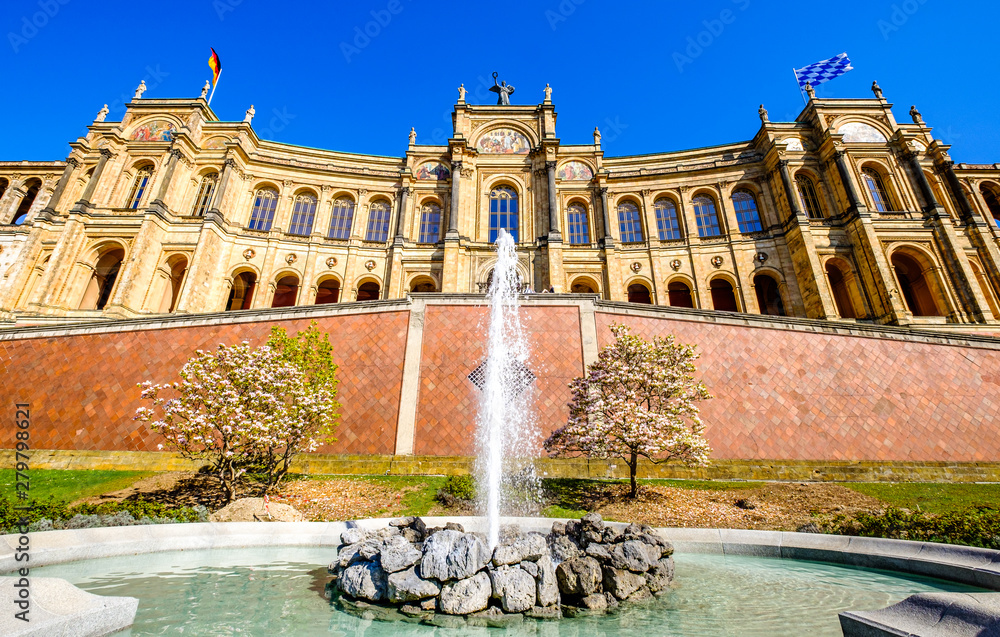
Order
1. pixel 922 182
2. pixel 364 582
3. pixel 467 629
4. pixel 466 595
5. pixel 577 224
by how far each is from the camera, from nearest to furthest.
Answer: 1. pixel 467 629
2. pixel 466 595
3. pixel 364 582
4. pixel 922 182
5. pixel 577 224

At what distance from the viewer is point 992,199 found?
32.2 meters

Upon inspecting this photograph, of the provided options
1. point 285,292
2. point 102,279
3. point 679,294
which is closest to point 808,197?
point 679,294

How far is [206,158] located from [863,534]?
122 ft

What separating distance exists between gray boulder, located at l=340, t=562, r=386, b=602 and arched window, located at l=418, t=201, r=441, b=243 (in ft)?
85.2

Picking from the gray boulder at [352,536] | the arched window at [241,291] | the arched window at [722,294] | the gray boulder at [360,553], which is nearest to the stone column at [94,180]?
the arched window at [241,291]

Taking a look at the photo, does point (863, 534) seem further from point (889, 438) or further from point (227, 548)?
point (227, 548)

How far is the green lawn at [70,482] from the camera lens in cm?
955

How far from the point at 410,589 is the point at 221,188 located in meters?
30.7

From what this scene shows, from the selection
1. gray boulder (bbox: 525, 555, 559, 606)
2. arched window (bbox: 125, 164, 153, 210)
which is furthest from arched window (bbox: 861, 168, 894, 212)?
arched window (bbox: 125, 164, 153, 210)

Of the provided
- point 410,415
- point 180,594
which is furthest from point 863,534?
point 410,415

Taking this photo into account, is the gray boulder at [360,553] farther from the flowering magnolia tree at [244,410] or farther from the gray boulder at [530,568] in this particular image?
the flowering magnolia tree at [244,410]

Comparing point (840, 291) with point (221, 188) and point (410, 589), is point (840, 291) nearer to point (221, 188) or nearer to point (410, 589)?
point (410, 589)

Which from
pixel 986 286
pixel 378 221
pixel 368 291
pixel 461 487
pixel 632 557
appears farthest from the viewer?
pixel 378 221

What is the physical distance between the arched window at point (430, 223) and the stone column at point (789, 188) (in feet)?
75.5
